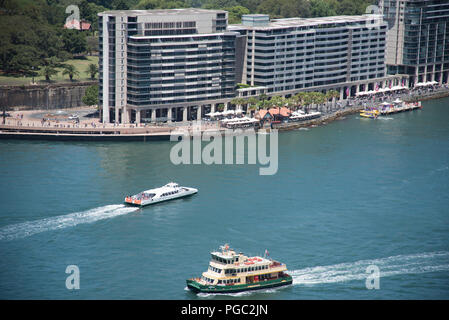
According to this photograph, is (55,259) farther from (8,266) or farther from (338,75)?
(338,75)

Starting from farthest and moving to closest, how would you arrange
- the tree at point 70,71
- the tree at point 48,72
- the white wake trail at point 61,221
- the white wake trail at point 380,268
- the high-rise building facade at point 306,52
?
1. the tree at point 70,71
2. the tree at point 48,72
3. the high-rise building facade at point 306,52
4. the white wake trail at point 61,221
5. the white wake trail at point 380,268

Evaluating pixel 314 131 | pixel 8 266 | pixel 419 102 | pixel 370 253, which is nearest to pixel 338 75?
pixel 419 102

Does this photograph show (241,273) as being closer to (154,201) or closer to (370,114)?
(154,201)

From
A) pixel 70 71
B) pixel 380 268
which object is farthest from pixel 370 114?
pixel 380 268

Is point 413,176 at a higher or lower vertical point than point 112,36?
lower

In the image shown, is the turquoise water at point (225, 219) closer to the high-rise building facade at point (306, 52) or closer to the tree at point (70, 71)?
the high-rise building facade at point (306, 52)

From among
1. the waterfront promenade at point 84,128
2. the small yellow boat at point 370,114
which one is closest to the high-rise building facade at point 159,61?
the waterfront promenade at point 84,128
